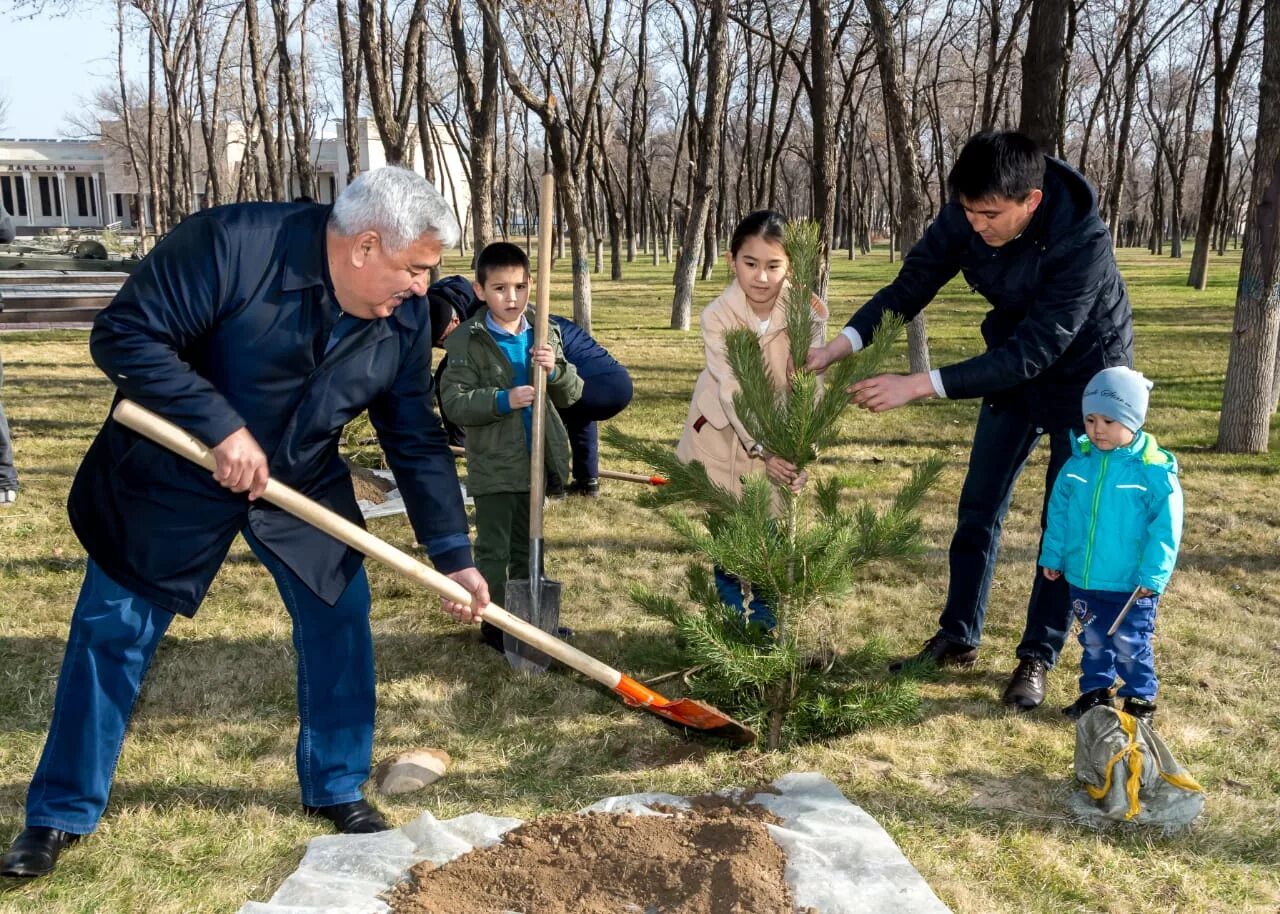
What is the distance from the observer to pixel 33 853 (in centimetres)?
270

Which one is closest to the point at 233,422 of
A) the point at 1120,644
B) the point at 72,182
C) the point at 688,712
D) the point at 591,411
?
the point at 688,712

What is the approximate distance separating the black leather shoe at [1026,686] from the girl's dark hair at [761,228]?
1756mm

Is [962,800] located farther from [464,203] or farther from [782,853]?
[464,203]

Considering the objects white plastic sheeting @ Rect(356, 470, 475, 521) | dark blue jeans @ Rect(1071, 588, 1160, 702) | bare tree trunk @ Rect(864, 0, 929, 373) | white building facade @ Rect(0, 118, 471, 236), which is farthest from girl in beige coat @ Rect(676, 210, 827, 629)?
white building facade @ Rect(0, 118, 471, 236)

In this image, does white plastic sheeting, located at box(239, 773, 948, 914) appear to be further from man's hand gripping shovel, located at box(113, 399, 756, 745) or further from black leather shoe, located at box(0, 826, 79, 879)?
black leather shoe, located at box(0, 826, 79, 879)

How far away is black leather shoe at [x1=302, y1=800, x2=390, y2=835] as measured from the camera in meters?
2.99

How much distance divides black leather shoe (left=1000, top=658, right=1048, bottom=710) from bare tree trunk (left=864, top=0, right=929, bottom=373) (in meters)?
4.90

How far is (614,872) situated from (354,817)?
2.65ft

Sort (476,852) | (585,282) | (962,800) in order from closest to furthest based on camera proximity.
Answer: (476,852) < (962,800) < (585,282)

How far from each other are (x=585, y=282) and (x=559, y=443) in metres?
7.75

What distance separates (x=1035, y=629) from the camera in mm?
3912

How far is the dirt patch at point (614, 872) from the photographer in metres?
2.53

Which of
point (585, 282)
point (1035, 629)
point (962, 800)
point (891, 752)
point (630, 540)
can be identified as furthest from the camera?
point (585, 282)

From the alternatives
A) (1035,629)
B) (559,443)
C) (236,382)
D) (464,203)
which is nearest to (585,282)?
(559,443)
